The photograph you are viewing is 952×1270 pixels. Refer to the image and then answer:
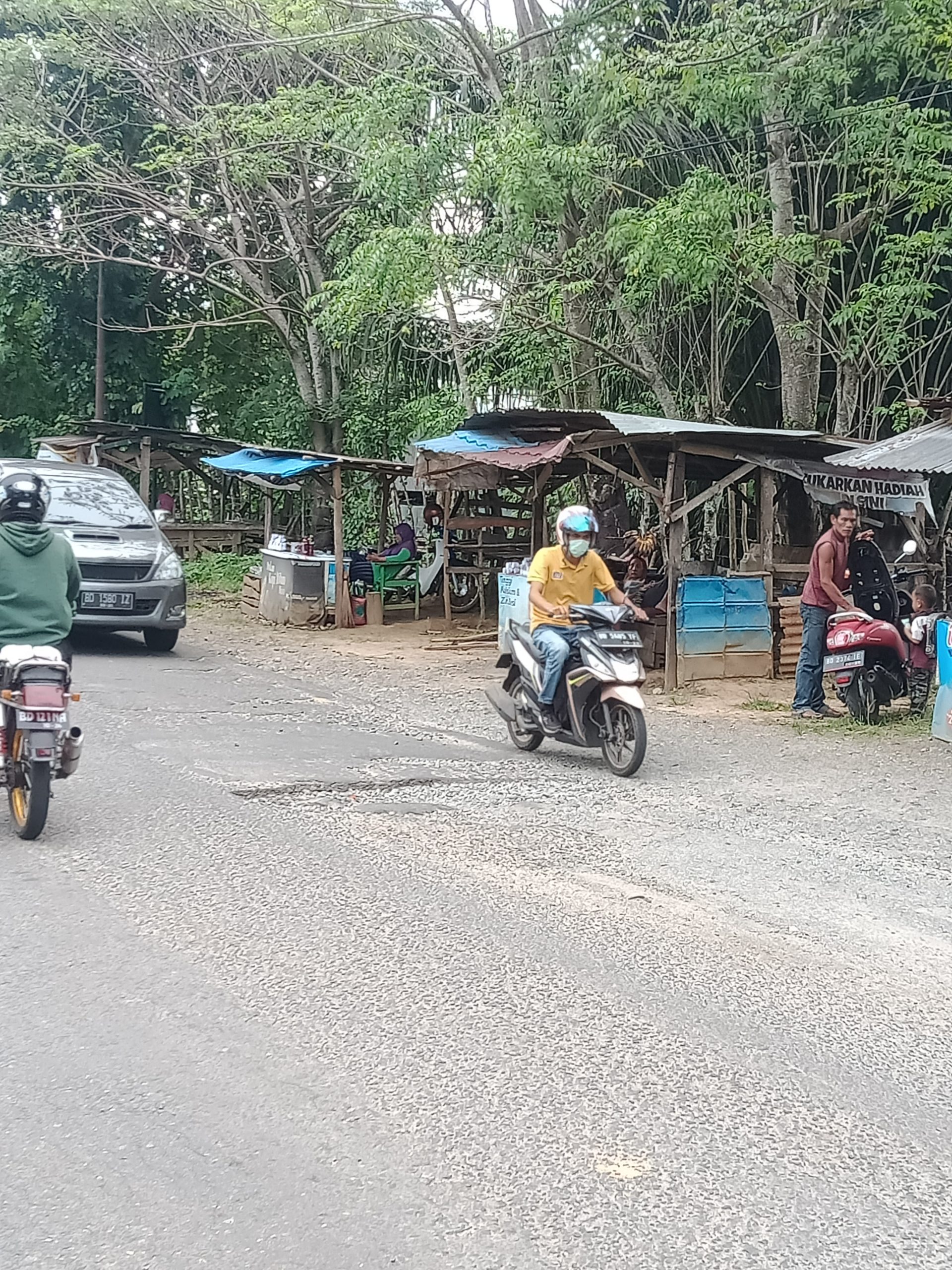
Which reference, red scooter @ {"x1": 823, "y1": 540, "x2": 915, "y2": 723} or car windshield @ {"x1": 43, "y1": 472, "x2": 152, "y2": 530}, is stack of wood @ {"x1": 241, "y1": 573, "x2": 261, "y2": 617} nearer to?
car windshield @ {"x1": 43, "y1": 472, "x2": 152, "y2": 530}

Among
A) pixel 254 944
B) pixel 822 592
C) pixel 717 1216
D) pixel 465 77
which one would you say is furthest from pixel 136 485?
pixel 717 1216

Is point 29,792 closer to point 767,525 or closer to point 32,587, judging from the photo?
point 32,587

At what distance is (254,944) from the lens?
4.55 m

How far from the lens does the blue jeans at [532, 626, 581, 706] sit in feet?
26.9

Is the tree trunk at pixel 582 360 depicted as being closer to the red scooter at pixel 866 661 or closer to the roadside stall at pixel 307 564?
the roadside stall at pixel 307 564

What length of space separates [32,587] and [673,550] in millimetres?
7205

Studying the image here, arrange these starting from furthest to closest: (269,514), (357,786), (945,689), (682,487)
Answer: (269,514), (682,487), (945,689), (357,786)

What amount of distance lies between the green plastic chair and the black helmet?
1186cm

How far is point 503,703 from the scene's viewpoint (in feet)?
29.6

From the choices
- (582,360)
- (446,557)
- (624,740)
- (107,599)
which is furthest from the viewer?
(446,557)

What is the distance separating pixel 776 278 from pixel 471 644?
5692 mm

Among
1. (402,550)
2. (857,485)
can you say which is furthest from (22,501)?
(402,550)

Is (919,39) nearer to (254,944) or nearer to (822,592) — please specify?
(822,592)

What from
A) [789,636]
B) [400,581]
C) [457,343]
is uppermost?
[457,343]
